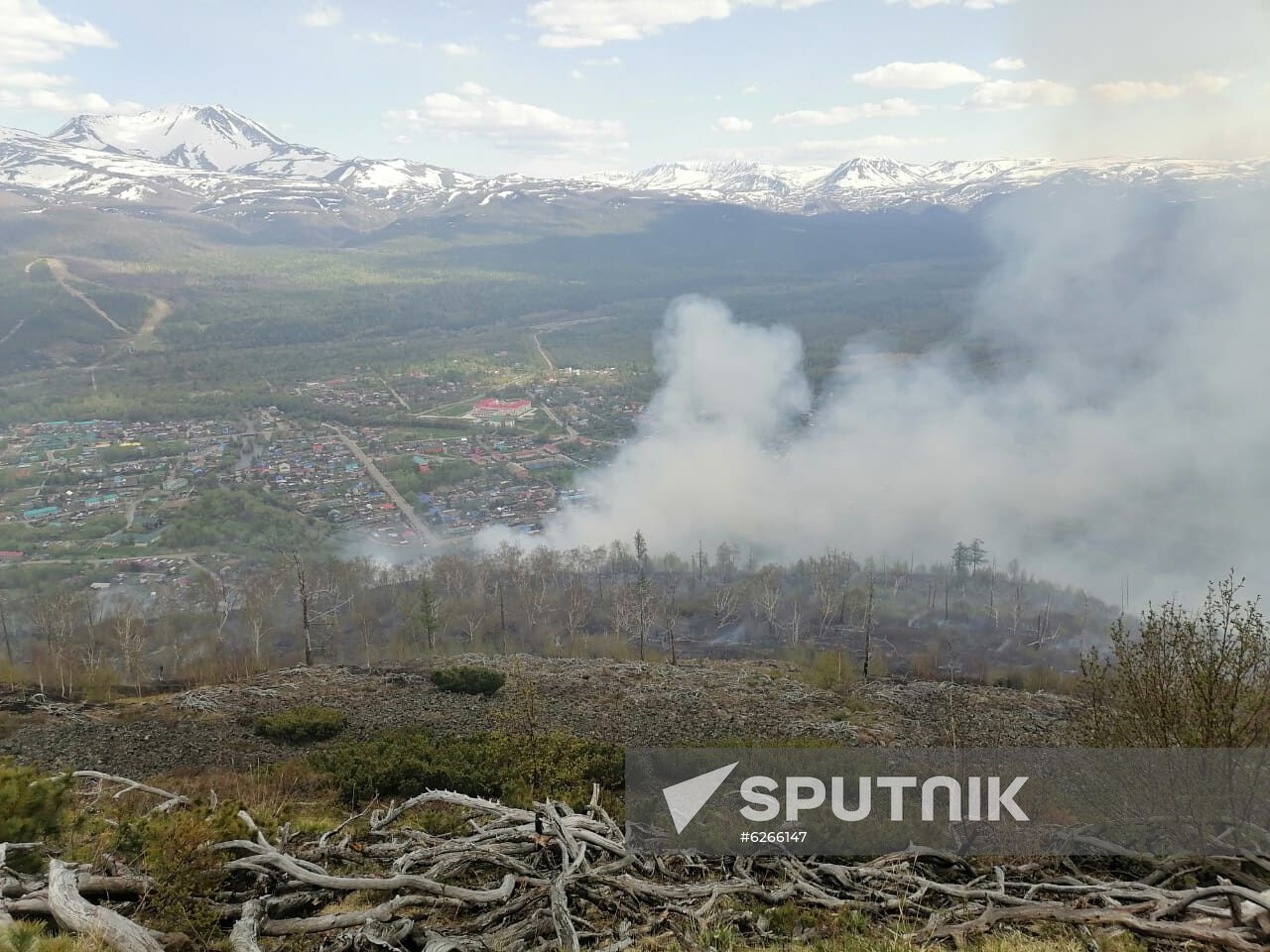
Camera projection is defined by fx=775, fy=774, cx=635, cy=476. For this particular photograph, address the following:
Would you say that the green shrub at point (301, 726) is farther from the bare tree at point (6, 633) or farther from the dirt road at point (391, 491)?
the dirt road at point (391, 491)

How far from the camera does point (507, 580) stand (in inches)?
1321

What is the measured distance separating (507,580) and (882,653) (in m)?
15.6

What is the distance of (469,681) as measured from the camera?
59.4ft

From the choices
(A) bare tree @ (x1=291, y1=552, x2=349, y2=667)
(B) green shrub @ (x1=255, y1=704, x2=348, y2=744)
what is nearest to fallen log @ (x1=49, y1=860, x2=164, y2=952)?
(B) green shrub @ (x1=255, y1=704, x2=348, y2=744)

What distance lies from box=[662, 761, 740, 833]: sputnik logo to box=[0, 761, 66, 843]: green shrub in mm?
4467

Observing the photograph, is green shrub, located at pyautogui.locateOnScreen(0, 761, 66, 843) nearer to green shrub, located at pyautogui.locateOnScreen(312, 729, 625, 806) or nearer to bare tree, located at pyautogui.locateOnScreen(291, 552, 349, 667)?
green shrub, located at pyautogui.locateOnScreen(312, 729, 625, 806)

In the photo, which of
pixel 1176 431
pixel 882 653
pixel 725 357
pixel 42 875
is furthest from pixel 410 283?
pixel 42 875

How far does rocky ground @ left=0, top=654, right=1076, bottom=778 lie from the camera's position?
13.1 meters

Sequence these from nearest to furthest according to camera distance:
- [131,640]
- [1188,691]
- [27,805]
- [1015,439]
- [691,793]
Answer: [27,805]
[1188,691]
[691,793]
[131,640]
[1015,439]

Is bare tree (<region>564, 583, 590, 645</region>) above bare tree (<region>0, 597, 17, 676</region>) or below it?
below

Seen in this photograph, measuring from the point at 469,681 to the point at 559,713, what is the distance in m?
2.97

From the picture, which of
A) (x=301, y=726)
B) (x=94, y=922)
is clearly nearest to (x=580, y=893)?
(x=94, y=922)

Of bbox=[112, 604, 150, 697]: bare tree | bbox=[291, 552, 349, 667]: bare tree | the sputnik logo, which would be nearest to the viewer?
the sputnik logo

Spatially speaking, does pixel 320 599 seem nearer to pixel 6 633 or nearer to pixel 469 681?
pixel 6 633
